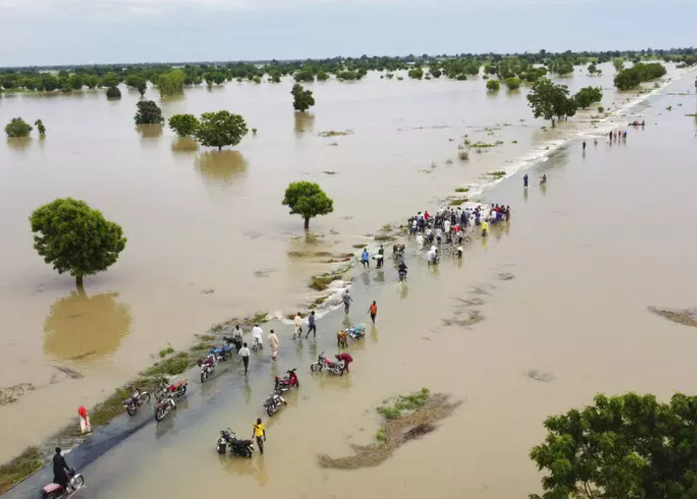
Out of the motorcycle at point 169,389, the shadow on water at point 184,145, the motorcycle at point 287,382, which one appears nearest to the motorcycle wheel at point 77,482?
the motorcycle at point 169,389

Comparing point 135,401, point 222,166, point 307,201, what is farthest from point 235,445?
point 222,166

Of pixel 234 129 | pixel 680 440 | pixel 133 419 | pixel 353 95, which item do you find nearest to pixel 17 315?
pixel 133 419

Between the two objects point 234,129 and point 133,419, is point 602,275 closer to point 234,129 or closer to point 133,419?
point 133,419

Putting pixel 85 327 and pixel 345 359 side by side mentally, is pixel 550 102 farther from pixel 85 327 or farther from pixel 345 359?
pixel 345 359

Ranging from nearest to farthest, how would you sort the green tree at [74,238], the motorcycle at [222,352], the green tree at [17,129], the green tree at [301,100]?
the motorcycle at [222,352] → the green tree at [74,238] → the green tree at [17,129] → the green tree at [301,100]

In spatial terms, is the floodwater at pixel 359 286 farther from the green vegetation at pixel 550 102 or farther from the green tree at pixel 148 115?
the green tree at pixel 148 115

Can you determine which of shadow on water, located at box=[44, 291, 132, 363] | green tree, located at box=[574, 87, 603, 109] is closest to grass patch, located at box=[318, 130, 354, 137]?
green tree, located at box=[574, 87, 603, 109]
